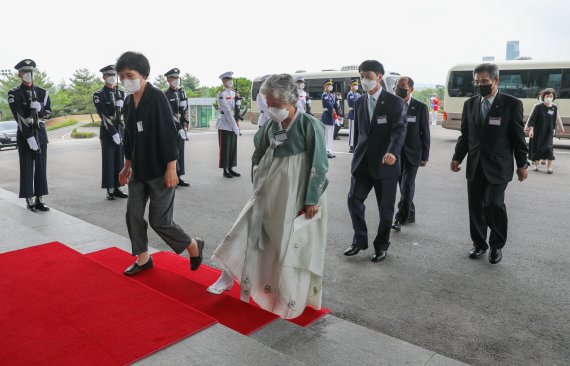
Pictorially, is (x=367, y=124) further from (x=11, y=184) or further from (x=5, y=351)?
(x=11, y=184)

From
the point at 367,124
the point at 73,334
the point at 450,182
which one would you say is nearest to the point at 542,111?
the point at 450,182

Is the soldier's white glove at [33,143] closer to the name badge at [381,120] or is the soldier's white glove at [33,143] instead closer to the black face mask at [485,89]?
the name badge at [381,120]

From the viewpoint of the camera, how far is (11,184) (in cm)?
867

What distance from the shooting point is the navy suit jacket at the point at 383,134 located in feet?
14.0

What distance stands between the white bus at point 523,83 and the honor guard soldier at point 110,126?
1311cm

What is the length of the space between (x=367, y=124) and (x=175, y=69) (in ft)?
17.0

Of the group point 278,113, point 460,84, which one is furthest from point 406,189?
point 460,84

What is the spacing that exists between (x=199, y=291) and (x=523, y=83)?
1566cm

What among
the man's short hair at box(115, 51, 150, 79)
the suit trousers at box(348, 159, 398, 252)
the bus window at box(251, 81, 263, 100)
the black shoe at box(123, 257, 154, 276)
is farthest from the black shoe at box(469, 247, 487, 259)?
the bus window at box(251, 81, 263, 100)

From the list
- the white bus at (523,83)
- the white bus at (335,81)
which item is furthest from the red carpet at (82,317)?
the white bus at (335,81)

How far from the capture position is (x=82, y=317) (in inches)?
113

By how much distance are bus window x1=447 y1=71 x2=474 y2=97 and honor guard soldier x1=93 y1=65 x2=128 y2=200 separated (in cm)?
1354

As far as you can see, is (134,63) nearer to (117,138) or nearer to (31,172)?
(31,172)

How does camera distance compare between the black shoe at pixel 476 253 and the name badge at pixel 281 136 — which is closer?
the name badge at pixel 281 136
